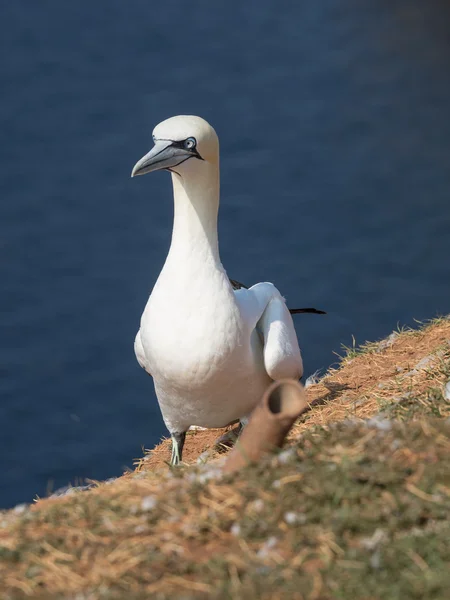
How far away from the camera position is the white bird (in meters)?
4.84

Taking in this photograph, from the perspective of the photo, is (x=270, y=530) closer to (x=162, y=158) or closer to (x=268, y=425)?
(x=268, y=425)

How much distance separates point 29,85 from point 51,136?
677 mm

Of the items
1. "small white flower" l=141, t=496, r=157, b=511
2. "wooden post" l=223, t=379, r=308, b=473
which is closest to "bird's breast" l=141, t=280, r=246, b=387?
"wooden post" l=223, t=379, r=308, b=473

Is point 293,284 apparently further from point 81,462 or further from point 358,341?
point 81,462

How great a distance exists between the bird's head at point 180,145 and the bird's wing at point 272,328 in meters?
0.74

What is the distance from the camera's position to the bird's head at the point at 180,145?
4.82 meters

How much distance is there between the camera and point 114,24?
12.7 meters

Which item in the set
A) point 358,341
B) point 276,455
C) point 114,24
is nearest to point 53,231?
point 114,24

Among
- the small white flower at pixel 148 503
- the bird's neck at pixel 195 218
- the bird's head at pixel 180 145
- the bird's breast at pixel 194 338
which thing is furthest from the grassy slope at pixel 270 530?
the bird's head at pixel 180 145

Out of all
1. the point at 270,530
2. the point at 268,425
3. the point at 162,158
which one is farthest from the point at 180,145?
the point at 270,530

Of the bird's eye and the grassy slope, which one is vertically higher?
the bird's eye

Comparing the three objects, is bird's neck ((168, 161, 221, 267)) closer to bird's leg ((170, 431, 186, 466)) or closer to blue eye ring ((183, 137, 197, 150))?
blue eye ring ((183, 137, 197, 150))

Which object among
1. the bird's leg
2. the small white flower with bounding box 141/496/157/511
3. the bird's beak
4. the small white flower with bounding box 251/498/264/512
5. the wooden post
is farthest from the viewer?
the bird's leg

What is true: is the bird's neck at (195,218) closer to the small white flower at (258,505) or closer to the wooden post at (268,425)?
the wooden post at (268,425)
